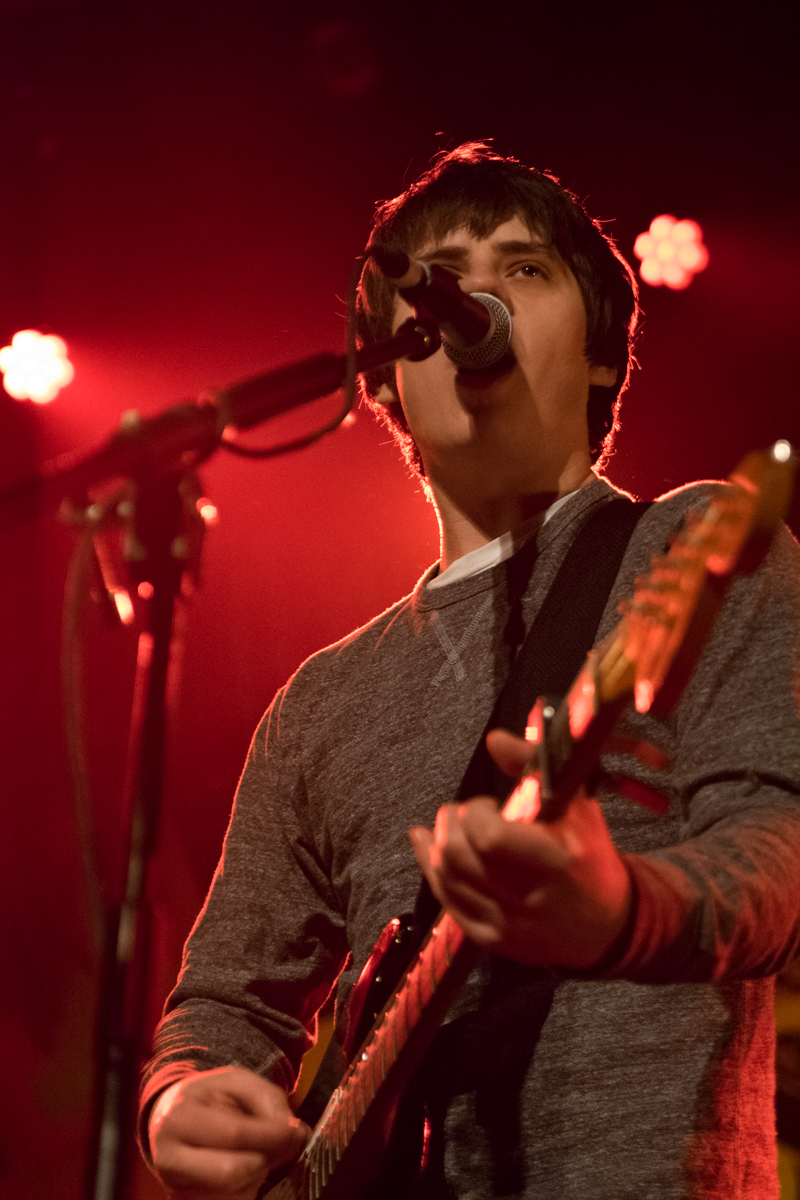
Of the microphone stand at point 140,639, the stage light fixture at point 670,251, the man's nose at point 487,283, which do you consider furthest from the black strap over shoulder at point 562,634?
the stage light fixture at point 670,251

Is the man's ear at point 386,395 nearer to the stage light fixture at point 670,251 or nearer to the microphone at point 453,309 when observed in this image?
the microphone at point 453,309

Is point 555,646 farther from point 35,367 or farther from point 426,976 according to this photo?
point 35,367

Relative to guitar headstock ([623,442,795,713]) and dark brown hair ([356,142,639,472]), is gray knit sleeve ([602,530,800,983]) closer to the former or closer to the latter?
guitar headstock ([623,442,795,713])

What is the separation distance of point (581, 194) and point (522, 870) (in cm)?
347

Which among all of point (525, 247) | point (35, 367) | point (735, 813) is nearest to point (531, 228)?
point (525, 247)

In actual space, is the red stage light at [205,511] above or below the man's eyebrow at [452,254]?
below

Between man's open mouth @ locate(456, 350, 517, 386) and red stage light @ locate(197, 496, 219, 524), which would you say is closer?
red stage light @ locate(197, 496, 219, 524)

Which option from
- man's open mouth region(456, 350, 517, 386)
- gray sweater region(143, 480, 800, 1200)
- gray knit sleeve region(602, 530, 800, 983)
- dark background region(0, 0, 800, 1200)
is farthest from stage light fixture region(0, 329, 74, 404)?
gray knit sleeve region(602, 530, 800, 983)

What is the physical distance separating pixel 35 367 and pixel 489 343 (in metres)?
3.19

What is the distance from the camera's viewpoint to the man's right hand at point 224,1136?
1.45 meters

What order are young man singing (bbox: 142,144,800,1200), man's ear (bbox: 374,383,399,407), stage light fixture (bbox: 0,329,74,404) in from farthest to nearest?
stage light fixture (bbox: 0,329,74,404) < man's ear (bbox: 374,383,399,407) < young man singing (bbox: 142,144,800,1200)

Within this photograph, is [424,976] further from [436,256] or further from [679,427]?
[679,427]

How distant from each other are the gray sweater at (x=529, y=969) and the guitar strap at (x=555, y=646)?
1.4 inches

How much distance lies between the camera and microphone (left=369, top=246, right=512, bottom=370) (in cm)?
135
